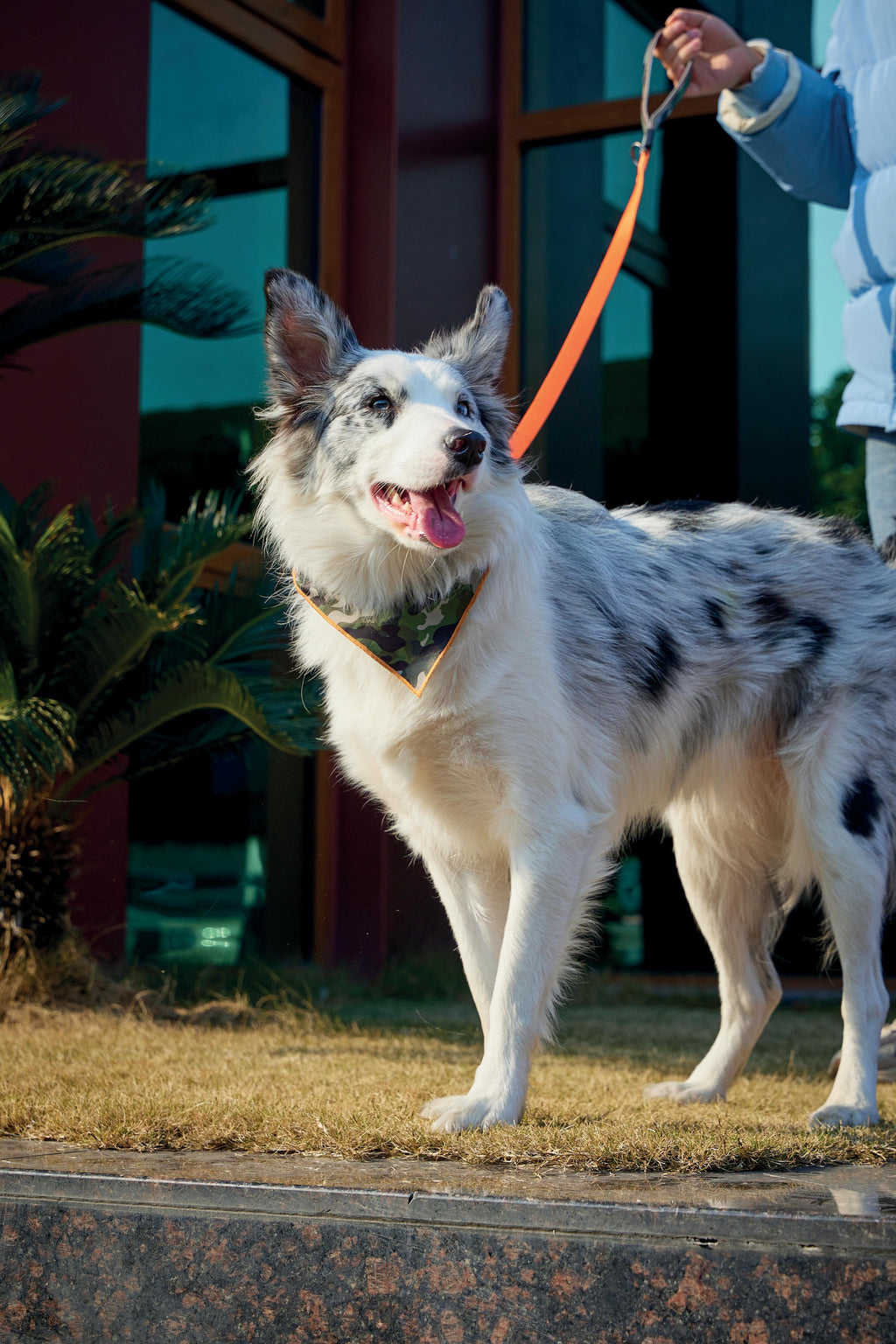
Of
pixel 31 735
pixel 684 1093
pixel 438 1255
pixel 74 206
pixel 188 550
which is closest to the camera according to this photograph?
pixel 438 1255

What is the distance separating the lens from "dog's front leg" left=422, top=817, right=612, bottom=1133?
2.81 metres

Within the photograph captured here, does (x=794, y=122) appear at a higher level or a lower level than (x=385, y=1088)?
higher

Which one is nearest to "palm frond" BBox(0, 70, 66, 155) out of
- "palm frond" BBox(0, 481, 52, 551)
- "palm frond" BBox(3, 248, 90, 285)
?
"palm frond" BBox(3, 248, 90, 285)

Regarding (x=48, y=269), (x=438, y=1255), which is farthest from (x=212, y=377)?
(x=438, y=1255)

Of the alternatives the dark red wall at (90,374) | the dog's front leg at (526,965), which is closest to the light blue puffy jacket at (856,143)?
the dog's front leg at (526,965)

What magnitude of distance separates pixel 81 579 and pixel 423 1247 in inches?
150

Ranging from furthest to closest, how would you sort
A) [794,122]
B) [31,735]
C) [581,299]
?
[581,299]
[31,735]
[794,122]

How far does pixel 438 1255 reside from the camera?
214 cm

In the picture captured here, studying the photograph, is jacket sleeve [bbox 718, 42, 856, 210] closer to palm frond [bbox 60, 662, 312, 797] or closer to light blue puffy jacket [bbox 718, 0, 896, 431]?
light blue puffy jacket [bbox 718, 0, 896, 431]

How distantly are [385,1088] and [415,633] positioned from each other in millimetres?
1360

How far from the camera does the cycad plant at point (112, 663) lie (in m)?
5.18

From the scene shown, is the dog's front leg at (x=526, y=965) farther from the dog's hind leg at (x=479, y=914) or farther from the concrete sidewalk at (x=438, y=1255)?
the concrete sidewalk at (x=438, y=1255)

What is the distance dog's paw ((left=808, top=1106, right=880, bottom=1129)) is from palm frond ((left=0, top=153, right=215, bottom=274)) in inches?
168

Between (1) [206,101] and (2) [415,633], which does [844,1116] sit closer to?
(2) [415,633]
